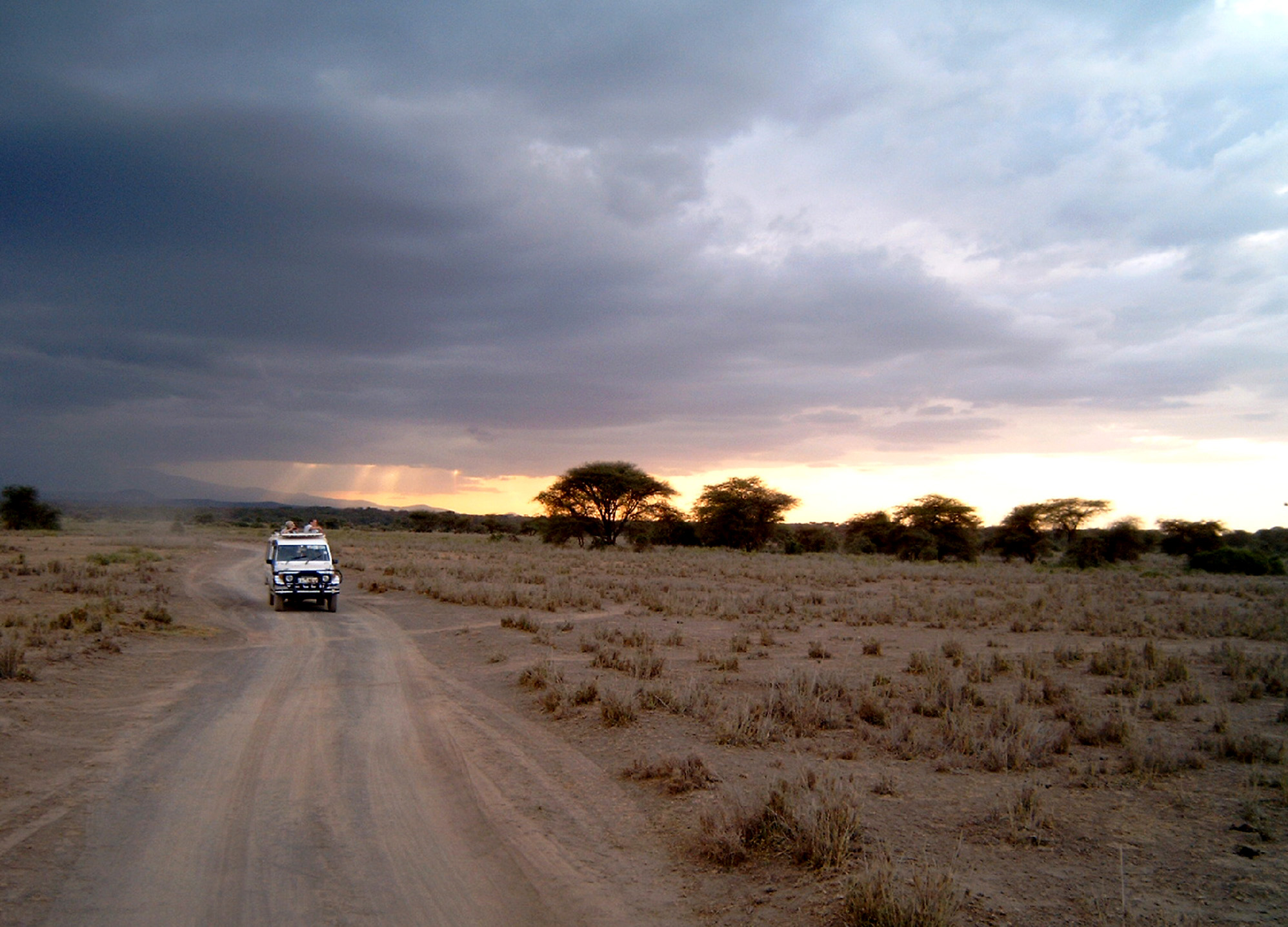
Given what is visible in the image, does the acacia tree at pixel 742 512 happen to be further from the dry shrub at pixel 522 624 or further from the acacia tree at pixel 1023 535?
the dry shrub at pixel 522 624

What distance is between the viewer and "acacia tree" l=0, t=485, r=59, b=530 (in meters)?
85.4

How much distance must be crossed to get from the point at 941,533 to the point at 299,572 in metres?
60.3

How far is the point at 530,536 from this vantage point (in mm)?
106750

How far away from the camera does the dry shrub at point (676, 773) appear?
7.82 metres

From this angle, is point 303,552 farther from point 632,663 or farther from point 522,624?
point 632,663

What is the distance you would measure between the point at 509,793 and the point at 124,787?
12.4 feet

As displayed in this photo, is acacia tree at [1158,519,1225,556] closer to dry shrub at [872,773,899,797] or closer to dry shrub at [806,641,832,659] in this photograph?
dry shrub at [806,641,832,659]

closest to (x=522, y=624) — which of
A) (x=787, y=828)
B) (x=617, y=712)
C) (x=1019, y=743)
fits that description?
(x=617, y=712)

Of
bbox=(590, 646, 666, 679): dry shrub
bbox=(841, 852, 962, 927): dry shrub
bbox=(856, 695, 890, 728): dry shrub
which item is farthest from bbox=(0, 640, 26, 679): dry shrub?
bbox=(841, 852, 962, 927): dry shrub

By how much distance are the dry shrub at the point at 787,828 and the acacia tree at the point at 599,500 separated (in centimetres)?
6538

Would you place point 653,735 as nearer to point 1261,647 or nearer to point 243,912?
point 243,912

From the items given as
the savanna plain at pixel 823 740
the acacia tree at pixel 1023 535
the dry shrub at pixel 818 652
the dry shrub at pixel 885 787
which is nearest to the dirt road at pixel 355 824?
the savanna plain at pixel 823 740

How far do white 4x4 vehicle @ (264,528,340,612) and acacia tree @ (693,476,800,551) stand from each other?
5430cm

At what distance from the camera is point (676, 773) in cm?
796
